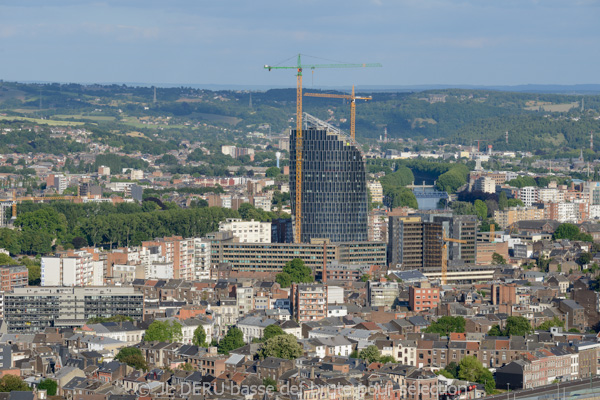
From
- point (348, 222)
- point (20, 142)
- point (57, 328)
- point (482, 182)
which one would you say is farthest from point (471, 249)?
point (20, 142)

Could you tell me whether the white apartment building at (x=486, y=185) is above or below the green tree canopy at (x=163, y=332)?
above

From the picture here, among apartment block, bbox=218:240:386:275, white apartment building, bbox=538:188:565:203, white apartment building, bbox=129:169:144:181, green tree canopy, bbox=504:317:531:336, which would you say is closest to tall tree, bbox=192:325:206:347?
green tree canopy, bbox=504:317:531:336

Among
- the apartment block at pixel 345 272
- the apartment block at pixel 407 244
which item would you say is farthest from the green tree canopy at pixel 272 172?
the apartment block at pixel 345 272

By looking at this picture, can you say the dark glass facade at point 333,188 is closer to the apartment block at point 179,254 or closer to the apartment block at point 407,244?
the apartment block at point 407,244

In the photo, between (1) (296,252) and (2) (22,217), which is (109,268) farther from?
(2) (22,217)

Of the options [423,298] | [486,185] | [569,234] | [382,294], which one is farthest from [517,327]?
[486,185]

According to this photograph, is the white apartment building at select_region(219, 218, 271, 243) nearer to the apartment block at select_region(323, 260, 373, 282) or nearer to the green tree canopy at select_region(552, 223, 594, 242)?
the apartment block at select_region(323, 260, 373, 282)
